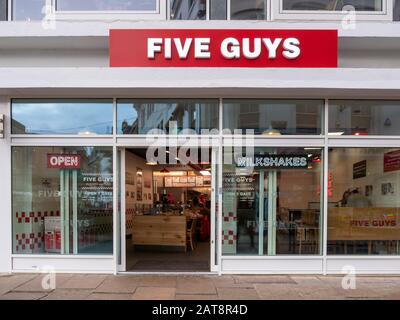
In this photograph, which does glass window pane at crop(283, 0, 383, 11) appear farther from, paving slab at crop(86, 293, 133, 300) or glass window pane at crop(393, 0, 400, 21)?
paving slab at crop(86, 293, 133, 300)

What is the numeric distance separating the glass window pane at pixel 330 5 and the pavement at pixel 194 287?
16.7 ft

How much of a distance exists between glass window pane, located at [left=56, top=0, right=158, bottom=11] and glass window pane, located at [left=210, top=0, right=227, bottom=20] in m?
1.11

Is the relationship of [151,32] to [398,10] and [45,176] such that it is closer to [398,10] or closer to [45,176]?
[45,176]

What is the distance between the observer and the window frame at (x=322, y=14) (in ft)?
20.8

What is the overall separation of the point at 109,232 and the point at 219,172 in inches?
95.5

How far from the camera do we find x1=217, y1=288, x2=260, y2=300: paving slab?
5.13 metres

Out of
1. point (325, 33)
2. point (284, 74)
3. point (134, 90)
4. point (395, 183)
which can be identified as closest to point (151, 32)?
point (134, 90)

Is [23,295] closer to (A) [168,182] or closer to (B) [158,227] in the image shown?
(B) [158,227]

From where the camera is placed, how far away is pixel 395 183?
668 centimetres

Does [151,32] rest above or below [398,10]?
below

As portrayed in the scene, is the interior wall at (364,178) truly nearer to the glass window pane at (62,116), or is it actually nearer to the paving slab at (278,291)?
the paving slab at (278,291)

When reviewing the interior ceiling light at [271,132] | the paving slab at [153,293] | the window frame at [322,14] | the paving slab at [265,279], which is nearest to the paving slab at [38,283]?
the paving slab at [153,293]

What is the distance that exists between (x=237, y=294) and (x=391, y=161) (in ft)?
13.2
